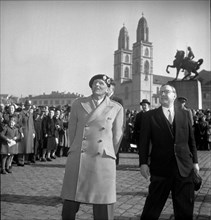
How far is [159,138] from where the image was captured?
3.25m

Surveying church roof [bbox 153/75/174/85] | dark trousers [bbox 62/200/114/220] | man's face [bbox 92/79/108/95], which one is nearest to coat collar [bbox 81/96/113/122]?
man's face [bbox 92/79/108/95]

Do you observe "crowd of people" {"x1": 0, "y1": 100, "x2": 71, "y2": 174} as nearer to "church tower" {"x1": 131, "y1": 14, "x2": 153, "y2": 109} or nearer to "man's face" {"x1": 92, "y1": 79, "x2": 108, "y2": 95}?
"man's face" {"x1": 92, "y1": 79, "x2": 108, "y2": 95}

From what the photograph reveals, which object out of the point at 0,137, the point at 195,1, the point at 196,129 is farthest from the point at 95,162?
the point at 196,129

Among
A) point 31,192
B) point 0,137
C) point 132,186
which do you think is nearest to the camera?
point 31,192

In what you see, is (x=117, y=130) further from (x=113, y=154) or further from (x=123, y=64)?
(x=123, y=64)

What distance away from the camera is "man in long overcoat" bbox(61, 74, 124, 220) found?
2.83 m

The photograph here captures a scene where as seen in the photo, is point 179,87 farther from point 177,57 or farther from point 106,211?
point 106,211

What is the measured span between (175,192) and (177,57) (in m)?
15.7

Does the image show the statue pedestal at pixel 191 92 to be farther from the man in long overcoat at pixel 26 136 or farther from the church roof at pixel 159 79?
the church roof at pixel 159 79

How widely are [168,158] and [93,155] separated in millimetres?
891

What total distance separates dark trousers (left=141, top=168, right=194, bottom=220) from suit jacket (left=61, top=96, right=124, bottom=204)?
1.80 ft

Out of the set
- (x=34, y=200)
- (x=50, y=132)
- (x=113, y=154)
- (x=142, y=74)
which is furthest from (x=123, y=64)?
(x=113, y=154)

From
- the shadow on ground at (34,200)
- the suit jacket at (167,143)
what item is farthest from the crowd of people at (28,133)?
the suit jacket at (167,143)

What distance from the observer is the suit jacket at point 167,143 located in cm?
317
